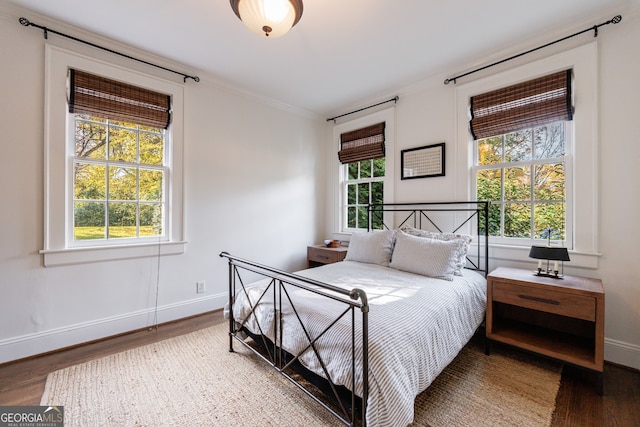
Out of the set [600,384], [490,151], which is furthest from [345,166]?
[600,384]

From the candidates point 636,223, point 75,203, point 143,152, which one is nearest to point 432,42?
point 636,223

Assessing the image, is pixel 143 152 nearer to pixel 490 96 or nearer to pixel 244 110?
pixel 244 110

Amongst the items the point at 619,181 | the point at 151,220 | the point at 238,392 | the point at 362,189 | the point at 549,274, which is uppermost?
the point at 362,189

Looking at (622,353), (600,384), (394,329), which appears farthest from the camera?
(622,353)

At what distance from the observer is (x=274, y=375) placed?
6.25 ft

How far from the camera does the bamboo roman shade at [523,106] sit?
2.25m

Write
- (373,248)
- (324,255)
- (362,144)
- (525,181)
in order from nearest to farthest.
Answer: (525,181), (373,248), (324,255), (362,144)

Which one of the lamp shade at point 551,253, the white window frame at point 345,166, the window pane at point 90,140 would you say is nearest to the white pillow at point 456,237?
the lamp shade at point 551,253

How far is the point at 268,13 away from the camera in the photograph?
5.24 feet

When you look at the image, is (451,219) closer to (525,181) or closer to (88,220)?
(525,181)

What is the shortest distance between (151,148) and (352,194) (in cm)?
259

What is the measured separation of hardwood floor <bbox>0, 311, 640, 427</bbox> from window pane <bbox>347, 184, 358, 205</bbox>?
2764 mm

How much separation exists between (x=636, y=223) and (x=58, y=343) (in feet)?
15.0

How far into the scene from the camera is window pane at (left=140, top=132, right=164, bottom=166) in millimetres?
2727
